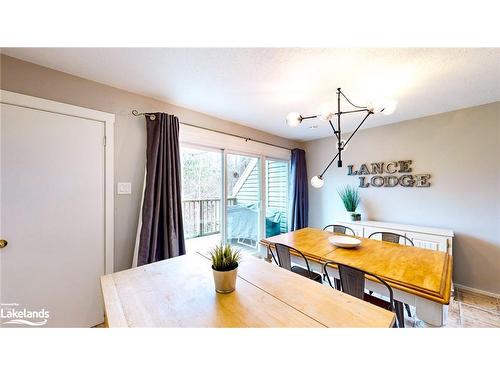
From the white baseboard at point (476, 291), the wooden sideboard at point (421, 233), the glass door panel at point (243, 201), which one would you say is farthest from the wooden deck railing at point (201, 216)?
the white baseboard at point (476, 291)

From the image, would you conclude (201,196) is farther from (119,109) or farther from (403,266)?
(403,266)

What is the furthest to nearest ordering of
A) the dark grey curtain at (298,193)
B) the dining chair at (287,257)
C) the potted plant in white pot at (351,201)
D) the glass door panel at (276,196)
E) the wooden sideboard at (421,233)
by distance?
the dark grey curtain at (298,193), the glass door panel at (276,196), the potted plant in white pot at (351,201), the wooden sideboard at (421,233), the dining chair at (287,257)

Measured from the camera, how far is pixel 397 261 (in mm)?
1574

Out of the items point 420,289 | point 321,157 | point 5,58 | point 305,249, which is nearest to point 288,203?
point 321,157

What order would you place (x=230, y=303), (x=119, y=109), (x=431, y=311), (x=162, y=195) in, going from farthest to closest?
(x=162, y=195) → (x=119, y=109) → (x=431, y=311) → (x=230, y=303)

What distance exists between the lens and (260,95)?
213 cm

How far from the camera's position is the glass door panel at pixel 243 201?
3111 millimetres

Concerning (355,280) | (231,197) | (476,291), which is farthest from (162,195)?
(476,291)

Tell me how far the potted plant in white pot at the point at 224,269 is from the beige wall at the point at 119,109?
150 cm

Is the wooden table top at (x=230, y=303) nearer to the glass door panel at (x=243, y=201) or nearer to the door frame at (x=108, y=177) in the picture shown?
the door frame at (x=108, y=177)

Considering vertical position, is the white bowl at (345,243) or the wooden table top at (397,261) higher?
the white bowl at (345,243)

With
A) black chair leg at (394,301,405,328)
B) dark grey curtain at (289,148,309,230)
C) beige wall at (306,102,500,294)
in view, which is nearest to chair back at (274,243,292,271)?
black chair leg at (394,301,405,328)

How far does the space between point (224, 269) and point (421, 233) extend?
2.74 m
